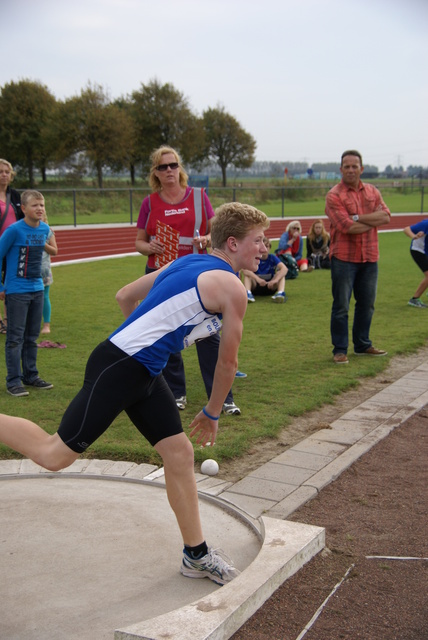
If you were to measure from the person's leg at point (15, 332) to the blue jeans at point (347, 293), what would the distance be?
11.5ft

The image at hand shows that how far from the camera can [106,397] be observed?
3291 mm

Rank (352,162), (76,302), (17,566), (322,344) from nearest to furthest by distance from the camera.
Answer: (17,566)
(352,162)
(322,344)
(76,302)

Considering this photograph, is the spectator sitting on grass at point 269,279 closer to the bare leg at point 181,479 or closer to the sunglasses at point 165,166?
the sunglasses at point 165,166

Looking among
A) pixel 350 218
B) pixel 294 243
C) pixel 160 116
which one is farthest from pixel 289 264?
pixel 160 116

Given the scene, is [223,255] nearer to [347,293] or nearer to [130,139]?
[347,293]

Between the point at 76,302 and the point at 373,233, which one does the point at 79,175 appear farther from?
the point at 373,233

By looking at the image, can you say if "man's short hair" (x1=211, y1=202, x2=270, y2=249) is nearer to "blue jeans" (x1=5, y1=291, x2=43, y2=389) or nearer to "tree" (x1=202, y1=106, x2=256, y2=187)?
"blue jeans" (x1=5, y1=291, x2=43, y2=389)

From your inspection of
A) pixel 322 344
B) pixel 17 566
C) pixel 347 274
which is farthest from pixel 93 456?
pixel 322 344

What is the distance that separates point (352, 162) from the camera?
802cm

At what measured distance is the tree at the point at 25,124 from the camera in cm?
5250

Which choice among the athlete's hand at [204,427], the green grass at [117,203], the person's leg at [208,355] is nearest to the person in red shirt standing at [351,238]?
the person's leg at [208,355]

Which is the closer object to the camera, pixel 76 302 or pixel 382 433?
pixel 382 433

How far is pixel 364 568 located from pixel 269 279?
10122mm

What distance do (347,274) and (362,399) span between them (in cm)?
188
